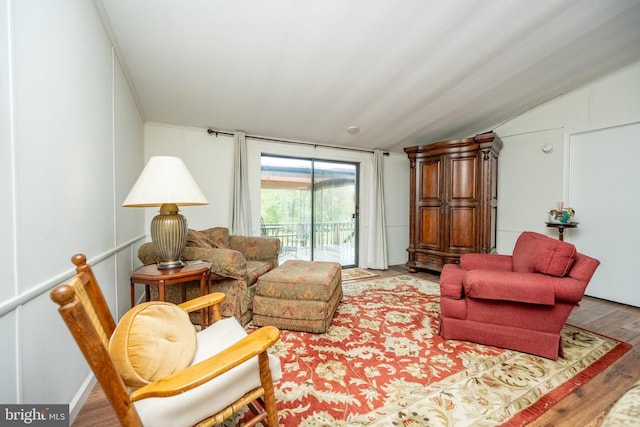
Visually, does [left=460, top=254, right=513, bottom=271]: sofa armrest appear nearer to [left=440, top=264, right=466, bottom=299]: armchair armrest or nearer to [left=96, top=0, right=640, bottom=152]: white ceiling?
[left=440, top=264, right=466, bottom=299]: armchair armrest

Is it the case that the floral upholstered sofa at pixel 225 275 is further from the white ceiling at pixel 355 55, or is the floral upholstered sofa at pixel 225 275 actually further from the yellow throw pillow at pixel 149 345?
the white ceiling at pixel 355 55

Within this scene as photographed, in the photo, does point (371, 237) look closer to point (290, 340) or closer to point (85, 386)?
point (290, 340)

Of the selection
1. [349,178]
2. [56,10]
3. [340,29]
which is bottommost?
[349,178]

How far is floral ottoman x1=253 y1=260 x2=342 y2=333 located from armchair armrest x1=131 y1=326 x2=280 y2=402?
117cm

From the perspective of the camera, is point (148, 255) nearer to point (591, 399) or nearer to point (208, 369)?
point (208, 369)

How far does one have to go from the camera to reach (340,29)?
1932mm

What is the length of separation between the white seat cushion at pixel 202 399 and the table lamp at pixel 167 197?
94cm

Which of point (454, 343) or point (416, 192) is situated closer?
point (454, 343)

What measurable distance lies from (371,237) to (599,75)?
3397mm

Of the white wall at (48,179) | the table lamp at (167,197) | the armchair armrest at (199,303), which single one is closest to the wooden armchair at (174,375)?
the armchair armrest at (199,303)

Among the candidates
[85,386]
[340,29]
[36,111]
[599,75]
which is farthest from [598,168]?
[85,386]

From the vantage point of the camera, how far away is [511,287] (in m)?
1.69

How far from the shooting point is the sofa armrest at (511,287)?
5.32ft

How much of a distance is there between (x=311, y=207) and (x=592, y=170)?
361 cm
